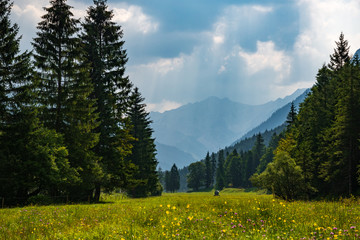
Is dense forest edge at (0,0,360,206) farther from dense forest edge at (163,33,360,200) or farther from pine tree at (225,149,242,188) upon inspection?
pine tree at (225,149,242,188)

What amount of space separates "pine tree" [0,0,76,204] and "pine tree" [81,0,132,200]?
20.0 feet

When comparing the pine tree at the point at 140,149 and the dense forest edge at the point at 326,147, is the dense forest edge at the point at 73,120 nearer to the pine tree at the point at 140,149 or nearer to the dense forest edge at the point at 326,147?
the dense forest edge at the point at 326,147

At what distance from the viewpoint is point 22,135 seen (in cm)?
1953

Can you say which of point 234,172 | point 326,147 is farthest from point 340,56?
point 234,172

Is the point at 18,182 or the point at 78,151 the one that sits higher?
the point at 78,151

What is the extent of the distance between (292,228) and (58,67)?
2264cm

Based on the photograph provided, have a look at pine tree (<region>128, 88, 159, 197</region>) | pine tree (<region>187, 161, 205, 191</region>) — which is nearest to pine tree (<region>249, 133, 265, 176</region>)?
pine tree (<region>187, 161, 205, 191</region>)

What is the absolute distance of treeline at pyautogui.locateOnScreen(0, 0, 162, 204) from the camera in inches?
758

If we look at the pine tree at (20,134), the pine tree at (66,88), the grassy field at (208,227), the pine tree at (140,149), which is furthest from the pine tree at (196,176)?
the grassy field at (208,227)

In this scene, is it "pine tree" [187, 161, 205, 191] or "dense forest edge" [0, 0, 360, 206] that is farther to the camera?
"pine tree" [187, 161, 205, 191]

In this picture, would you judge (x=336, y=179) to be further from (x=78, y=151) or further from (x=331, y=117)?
(x=78, y=151)

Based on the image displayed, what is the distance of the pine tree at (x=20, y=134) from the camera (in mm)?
18844

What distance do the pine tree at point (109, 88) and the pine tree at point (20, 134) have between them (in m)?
6.08

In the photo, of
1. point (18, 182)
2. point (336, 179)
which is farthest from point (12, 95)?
point (336, 179)
